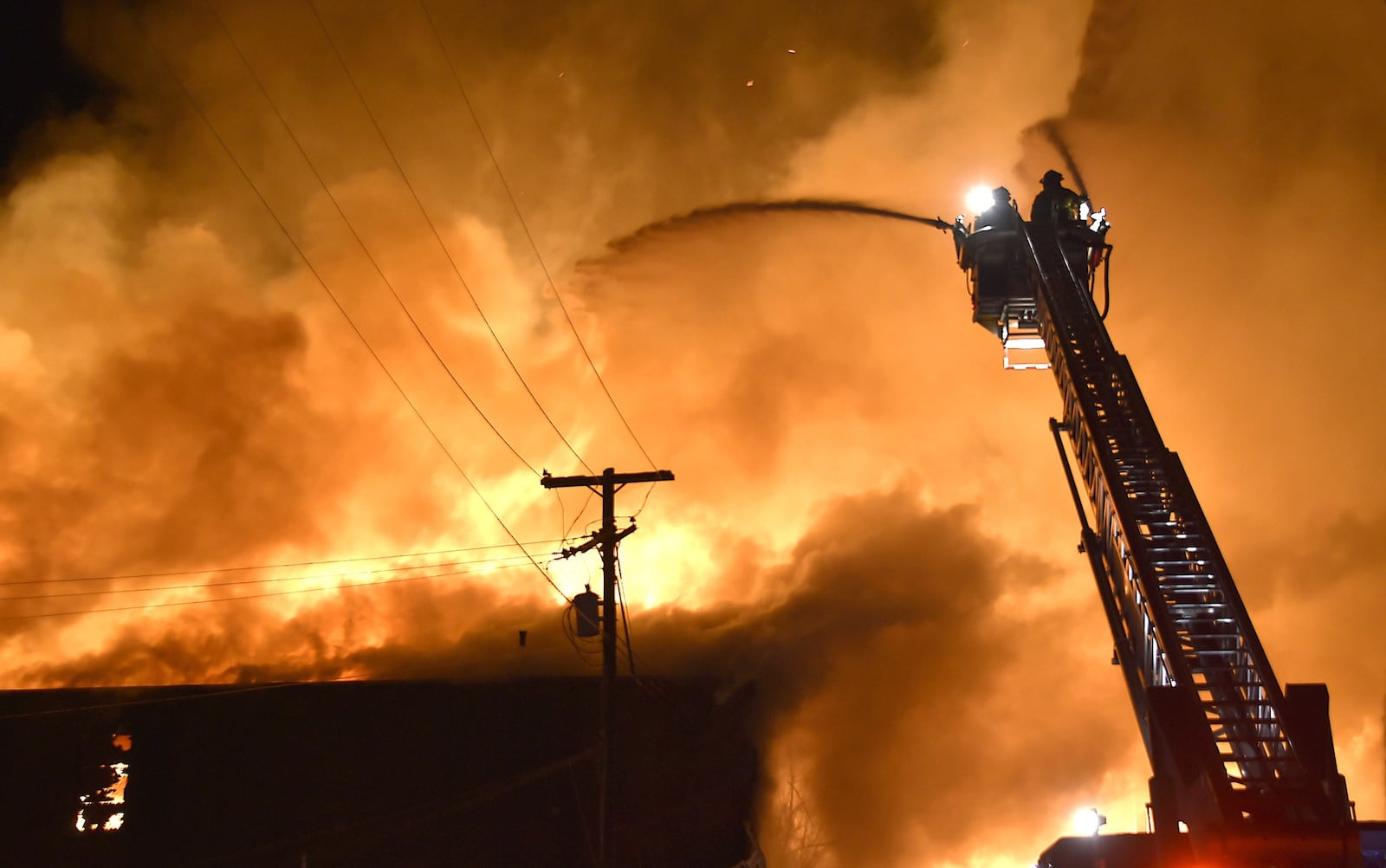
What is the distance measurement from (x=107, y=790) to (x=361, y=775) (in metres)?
5.02

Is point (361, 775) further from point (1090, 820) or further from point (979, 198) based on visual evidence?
point (979, 198)

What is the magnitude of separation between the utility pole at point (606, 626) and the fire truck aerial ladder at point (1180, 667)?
6.71 meters

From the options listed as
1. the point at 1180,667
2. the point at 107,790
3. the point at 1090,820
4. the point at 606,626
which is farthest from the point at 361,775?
the point at 1180,667

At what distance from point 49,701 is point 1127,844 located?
21.6 meters

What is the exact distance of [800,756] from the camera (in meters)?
24.4

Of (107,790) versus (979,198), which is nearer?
(979,198)

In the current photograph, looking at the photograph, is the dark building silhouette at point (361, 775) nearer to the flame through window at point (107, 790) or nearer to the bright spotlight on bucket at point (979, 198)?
the flame through window at point (107, 790)

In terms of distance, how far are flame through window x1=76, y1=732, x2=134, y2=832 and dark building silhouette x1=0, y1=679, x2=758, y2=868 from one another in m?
0.04

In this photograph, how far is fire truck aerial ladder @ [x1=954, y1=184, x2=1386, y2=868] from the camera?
21.5 feet

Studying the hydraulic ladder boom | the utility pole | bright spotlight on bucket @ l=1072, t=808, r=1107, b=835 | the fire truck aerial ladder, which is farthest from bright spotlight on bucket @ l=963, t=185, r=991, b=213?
bright spotlight on bucket @ l=1072, t=808, r=1107, b=835

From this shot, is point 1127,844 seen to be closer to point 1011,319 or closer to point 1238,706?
point 1238,706

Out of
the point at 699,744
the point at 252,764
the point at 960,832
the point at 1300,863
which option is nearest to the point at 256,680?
the point at 252,764

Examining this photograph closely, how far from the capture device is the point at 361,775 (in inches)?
744

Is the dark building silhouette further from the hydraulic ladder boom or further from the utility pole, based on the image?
the hydraulic ladder boom
